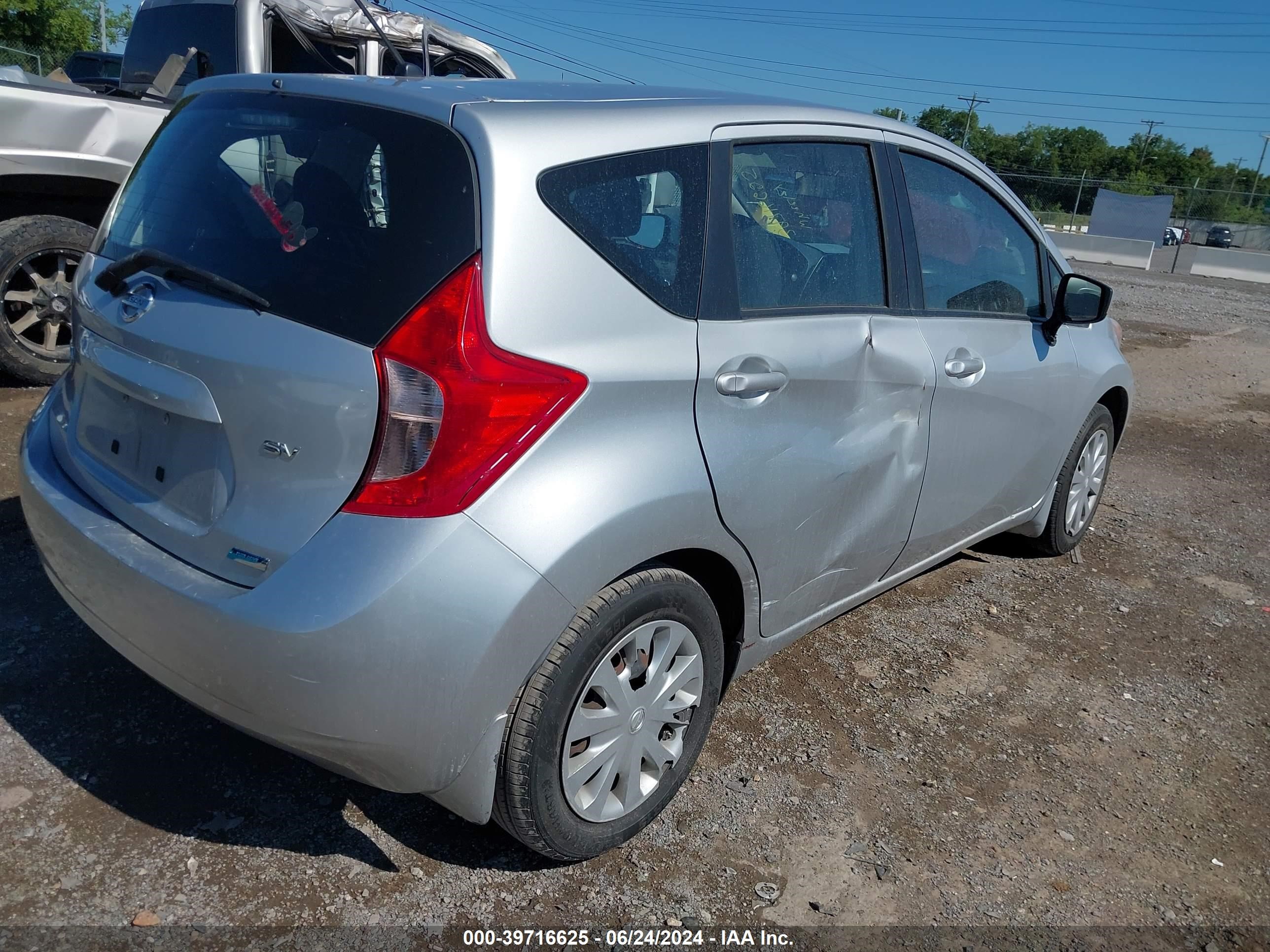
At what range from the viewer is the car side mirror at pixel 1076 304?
3.82m

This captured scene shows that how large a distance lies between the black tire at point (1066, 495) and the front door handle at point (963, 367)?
1.22 meters

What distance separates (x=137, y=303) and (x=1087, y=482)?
410 cm

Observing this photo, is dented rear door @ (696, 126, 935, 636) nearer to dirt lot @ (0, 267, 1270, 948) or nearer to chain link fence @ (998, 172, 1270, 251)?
dirt lot @ (0, 267, 1270, 948)

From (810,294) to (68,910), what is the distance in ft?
7.68

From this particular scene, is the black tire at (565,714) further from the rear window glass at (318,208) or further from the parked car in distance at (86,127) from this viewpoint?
the parked car in distance at (86,127)

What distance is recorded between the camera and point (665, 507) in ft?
7.38

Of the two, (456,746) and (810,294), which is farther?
(810,294)

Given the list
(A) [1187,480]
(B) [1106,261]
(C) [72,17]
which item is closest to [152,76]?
(A) [1187,480]

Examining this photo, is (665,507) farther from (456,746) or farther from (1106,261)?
(1106,261)

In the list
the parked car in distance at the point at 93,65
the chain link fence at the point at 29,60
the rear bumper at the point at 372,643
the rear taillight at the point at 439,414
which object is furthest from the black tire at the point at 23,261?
the chain link fence at the point at 29,60

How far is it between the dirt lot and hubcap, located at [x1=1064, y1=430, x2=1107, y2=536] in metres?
0.58

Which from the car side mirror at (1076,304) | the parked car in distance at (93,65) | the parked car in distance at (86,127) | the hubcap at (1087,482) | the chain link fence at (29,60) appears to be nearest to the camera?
the car side mirror at (1076,304)

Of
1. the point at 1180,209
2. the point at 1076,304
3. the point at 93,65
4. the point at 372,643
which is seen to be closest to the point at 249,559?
the point at 372,643

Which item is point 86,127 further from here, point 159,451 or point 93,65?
point 93,65
